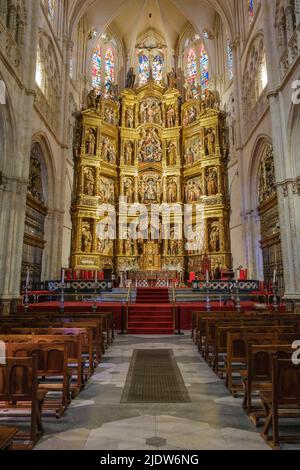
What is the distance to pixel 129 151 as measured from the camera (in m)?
28.8

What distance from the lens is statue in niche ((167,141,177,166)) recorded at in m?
28.5

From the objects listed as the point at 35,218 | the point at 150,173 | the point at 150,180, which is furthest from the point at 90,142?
the point at 35,218

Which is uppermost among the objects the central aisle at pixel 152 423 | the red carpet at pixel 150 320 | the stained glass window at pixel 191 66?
the stained glass window at pixel 191 66

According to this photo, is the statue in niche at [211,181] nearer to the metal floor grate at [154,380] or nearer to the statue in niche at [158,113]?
the statue in niche at [158,113]

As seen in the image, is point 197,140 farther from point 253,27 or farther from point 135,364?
point 135,364

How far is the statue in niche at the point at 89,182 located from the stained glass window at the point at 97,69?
28.2ft

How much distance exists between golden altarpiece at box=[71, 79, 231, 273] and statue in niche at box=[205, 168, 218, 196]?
0.07 m

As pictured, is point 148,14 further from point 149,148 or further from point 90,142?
point 90,142

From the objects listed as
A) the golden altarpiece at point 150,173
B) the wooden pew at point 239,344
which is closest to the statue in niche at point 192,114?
the golden altarpiece at point 150,173

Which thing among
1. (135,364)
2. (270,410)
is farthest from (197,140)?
(270,410)

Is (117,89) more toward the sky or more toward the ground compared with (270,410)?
more toward the sky

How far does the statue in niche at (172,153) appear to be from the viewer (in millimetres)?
28516

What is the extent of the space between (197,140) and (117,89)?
944 centimetres

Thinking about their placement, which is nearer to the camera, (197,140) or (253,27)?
(253,27)
